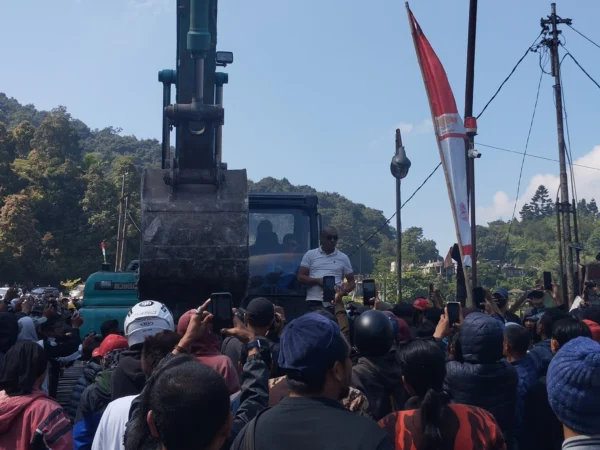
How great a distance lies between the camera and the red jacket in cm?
390

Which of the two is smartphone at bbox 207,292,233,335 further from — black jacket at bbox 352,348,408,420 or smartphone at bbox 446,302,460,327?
smartphone at bbox 446,302,460,327

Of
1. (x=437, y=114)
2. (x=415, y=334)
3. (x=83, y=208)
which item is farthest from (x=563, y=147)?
(x=83, y=208)

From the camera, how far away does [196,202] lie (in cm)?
782

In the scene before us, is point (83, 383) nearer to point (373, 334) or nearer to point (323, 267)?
point (373, 334)

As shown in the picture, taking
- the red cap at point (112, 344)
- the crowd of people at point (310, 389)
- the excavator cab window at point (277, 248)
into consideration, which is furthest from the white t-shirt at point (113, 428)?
the excavator cab window at point (277, 248)

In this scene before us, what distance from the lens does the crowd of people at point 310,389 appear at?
251 cm

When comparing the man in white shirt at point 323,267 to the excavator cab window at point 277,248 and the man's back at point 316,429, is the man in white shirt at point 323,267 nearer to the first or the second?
the excavator cab window at point 277,248

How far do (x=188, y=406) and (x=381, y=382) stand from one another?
2.06 meters

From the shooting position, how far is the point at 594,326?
614 cm

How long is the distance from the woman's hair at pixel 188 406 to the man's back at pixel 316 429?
0.28 meters

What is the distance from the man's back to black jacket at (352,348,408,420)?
1.47 m

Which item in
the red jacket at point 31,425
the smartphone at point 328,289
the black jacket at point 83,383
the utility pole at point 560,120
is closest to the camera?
the red jacket at point 31,425

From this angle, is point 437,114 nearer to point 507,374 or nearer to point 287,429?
point 507,374

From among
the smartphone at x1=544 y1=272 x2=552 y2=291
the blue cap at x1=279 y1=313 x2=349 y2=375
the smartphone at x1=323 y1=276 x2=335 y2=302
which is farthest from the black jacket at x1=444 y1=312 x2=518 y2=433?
the smartphone at x1=544 y1=272 x2=552 y2=291
